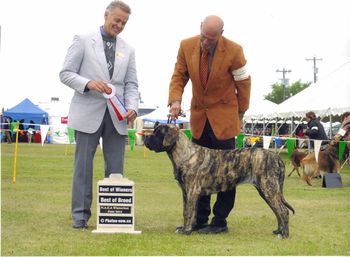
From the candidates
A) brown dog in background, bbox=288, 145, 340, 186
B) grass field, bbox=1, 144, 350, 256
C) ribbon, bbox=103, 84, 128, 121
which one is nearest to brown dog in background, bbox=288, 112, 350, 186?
brown dog in background, bbox=288, 145, 340, 186

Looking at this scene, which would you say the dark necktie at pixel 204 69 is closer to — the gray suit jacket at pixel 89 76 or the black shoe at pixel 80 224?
the gray suit jacket at pixel 89 76

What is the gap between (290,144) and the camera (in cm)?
1409

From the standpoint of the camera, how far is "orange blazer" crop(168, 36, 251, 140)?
5.72m

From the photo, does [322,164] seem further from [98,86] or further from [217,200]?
[98,86]

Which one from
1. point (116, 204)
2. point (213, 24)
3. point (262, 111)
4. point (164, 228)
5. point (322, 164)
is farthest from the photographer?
point (262, 111)

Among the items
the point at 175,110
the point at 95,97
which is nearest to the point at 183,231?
the point at 175,110

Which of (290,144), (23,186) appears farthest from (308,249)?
(290,144)

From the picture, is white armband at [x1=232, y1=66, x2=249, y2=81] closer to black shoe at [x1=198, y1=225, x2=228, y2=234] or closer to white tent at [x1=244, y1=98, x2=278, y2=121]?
black shoe at [x1=198, y1=225, x2=228, y2=234]

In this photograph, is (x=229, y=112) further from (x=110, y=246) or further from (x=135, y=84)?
(x=110, y=246)

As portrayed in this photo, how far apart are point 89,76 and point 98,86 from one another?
28 centimetres

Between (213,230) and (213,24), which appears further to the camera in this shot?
(213,230)

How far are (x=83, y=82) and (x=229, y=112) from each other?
4.36 feet

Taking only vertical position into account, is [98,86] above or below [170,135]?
above

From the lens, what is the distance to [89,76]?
18.9ft
